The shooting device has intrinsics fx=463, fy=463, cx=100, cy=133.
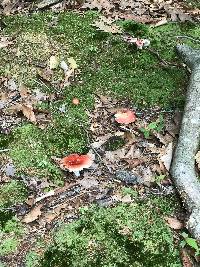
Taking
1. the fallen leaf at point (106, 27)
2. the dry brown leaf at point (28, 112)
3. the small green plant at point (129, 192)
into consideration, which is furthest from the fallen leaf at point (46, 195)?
the fallen leaf at point (106, 27)

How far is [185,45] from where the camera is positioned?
5961 mm

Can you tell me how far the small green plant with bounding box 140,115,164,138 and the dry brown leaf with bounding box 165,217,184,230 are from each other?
3.52ft

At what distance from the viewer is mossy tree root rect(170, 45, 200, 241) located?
3971 millimetres

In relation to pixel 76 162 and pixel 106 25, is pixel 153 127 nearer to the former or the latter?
pixel 76 162

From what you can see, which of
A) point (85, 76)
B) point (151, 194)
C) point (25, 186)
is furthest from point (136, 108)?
point (25, 186)

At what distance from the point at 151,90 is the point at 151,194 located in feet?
5.14

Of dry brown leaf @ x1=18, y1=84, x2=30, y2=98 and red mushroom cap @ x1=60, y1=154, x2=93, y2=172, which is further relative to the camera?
dry brown leaf @ x1=18, y1=84, x2=30, y2=98

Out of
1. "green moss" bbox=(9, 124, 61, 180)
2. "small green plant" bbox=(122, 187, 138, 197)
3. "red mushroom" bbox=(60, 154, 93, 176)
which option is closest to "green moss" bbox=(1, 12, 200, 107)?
"green moss" bbox=(9, 124, 61, 180)

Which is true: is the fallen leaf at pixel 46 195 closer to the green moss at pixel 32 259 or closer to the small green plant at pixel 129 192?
the green moss at pixel 32 259

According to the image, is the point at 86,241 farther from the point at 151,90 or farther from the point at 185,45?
the point at 185,45

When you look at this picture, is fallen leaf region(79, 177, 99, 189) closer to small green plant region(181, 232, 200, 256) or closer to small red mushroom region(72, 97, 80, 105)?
small green plant region(181, 232, 200, 256)

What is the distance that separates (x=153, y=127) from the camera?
16.4 ft

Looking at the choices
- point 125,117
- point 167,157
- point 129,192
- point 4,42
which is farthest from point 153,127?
point 4,42

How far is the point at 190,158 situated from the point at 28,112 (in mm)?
1896
